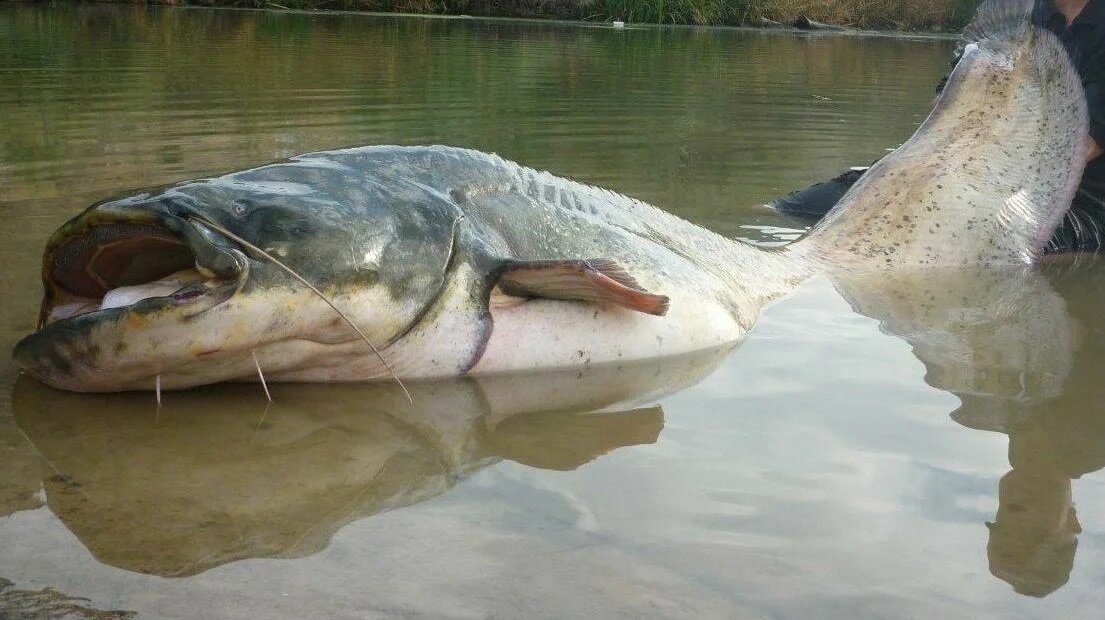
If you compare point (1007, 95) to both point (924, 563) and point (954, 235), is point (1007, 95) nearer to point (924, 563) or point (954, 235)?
point (954, 235)

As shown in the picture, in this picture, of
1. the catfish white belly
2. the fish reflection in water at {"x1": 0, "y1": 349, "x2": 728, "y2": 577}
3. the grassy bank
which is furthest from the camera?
the grassy bank

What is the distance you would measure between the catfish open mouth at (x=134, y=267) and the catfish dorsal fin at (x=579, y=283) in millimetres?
747

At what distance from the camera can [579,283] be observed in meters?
3.24

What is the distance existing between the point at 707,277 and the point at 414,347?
1140 mm

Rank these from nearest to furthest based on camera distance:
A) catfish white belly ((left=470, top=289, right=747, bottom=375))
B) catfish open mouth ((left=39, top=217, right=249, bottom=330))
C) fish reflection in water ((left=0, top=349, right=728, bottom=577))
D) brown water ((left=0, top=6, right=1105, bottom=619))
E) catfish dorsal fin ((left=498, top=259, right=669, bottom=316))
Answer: brown water ((left=0, top=6, right=1105, bottom=619)) < fish reflection in water ((left=0, top=349, right=728, bottom=577)) < catfish open mouth ((left=39, top=217, right=249, bottom=330)) < catfish dorsal fin ((left=498, top=259, right=669, bottom=316)) < catfish white belly ((left=470, top=289, right=747, bottom=375))

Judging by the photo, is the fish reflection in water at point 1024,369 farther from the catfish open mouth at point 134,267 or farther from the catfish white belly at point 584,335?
the catfish open mouth at point 134,267

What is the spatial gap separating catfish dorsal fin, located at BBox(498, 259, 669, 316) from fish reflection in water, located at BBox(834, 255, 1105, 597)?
916 mm

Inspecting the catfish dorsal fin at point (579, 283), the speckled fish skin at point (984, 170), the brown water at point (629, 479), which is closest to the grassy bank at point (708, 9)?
the speckled fish skin at point (984, 170)

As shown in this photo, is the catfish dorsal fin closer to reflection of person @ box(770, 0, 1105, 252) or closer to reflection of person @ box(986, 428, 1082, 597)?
reflection of person @ box(986, 428, 1082, 597)

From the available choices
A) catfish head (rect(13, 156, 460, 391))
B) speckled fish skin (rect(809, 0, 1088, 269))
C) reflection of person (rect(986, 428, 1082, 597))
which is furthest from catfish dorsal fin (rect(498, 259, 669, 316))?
speckled fish skin (rect(809, 0, 1088, 269))

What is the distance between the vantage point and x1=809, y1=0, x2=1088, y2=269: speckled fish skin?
5102mm

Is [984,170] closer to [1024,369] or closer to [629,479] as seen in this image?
[1024,369]

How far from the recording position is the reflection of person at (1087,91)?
533cm

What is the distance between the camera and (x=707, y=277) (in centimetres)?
392
